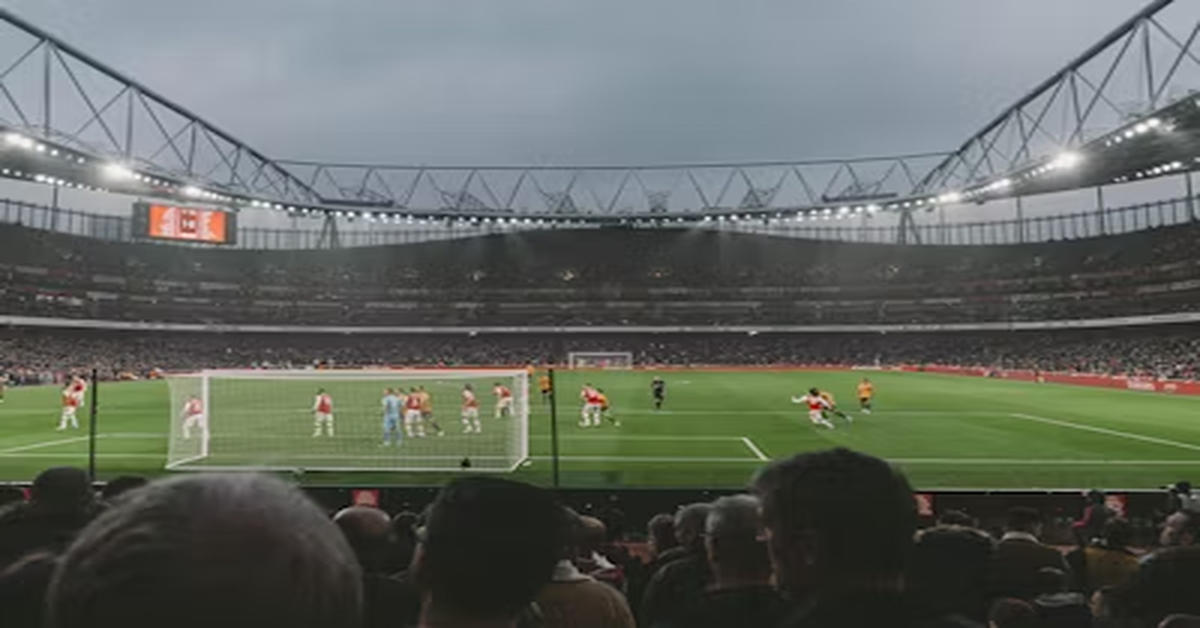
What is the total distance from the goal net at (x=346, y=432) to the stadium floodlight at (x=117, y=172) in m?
23.3

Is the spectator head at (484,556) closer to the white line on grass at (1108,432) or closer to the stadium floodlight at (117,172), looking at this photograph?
the white line on grass at (1108,432)

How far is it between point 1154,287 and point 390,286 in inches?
3627

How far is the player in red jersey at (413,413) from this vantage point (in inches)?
971

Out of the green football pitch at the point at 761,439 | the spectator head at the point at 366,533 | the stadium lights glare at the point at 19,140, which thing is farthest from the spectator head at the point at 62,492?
the stadium lights glare at the point at 19,140

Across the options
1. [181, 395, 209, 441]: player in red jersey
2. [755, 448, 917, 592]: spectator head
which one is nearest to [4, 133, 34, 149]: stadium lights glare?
[181, 395, 209, 441]: player in red jersey

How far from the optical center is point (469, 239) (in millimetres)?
109938

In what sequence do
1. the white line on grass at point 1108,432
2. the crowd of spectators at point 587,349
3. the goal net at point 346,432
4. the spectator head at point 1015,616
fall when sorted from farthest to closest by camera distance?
the crowd of spectators at point 587,349, the white line on grass at point 1108,432, the goal net at point 346,432, the spectator head at point 1015,616

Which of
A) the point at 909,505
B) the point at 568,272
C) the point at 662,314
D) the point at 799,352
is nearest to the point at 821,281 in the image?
the point at 799,352

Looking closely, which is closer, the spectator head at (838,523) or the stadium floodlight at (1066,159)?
the spectator head at (838,523)

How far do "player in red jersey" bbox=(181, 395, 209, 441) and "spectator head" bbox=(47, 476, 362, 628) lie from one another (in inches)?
935

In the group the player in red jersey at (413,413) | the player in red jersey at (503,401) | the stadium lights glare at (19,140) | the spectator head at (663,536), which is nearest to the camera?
the spectator head at (663,536)

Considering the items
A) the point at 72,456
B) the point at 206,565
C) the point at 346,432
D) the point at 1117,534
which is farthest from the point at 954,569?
the point at 346,432

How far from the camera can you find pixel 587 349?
94.6 metres

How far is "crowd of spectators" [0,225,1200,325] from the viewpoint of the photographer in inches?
3258
